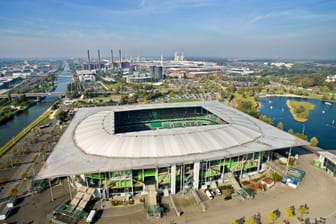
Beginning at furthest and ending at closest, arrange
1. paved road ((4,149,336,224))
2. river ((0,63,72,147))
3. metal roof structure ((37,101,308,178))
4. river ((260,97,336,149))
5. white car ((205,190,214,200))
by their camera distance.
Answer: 1. river ((0,63,72,147))
2. river ((260,97,336,149))
3. white car ((205,190,214,200))
4. metal roof structure ((37,101,308,178))
5. paved road ((4,149,336,224))

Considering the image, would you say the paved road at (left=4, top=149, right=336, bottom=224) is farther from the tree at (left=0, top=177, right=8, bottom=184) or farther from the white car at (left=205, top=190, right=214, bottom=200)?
the tree at (left=0, top=177, right=8, bottom=184)

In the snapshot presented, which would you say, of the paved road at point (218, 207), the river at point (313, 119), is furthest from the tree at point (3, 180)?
the river at point (313, 119)

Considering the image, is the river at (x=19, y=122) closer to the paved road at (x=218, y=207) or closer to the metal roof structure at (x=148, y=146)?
the metal roof structure at (x=148, y=146)

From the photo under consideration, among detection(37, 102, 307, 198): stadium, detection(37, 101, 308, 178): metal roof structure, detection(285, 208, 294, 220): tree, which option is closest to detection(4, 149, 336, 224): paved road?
detection(285, 208, 294, 220): tree

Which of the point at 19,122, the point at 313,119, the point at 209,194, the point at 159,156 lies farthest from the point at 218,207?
the point at 19,122

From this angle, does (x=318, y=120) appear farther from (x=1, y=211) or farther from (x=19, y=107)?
(x=19, y=107)

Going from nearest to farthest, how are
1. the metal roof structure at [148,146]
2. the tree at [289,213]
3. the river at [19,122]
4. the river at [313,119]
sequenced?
the tree at [289,213] < the metal roof structure at [148,146] < the river at [313,119] < the river at [19,122]

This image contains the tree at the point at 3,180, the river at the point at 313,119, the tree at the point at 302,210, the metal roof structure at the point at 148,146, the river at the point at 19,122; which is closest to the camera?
the tree at the point at 302,210
